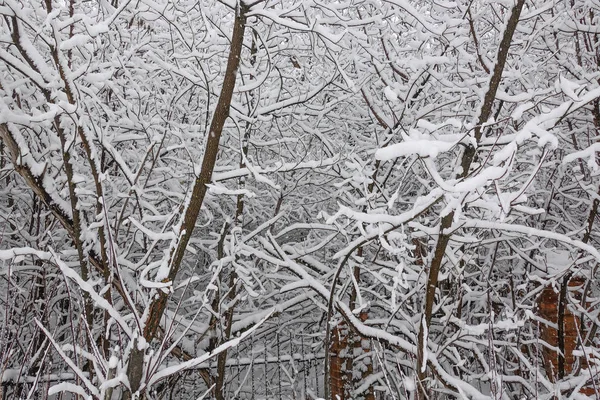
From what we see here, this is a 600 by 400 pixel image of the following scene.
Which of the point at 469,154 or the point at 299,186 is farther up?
the point at 469,154

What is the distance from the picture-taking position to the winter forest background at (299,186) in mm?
2004

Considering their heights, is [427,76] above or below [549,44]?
below

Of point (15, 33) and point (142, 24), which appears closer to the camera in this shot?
point (15, 33)

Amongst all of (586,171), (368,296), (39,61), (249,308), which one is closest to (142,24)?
(39,61)

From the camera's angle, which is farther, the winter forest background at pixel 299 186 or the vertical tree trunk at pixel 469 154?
the vertical tree trunk at pixel 469 154

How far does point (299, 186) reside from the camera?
4.96 metres

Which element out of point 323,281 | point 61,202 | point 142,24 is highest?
point 142,24

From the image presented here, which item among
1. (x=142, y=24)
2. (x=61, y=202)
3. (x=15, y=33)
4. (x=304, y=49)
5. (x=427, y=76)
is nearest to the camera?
(x=15, y=33)

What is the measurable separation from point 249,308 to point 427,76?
340 centimetres

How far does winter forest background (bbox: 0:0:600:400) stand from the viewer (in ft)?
6.57

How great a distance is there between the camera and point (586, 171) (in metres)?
4.71

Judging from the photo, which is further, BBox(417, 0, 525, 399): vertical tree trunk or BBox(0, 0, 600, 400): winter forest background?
BBox(417, 0, 525, 399): vertical tree trunk

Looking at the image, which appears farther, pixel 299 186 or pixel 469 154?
pixel 299 186

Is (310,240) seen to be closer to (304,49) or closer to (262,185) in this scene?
(262,185)
